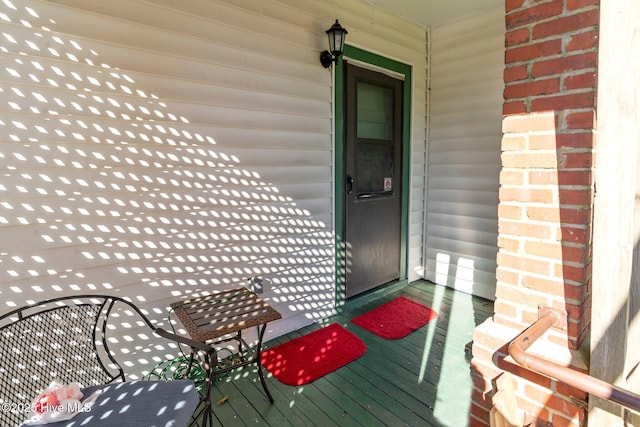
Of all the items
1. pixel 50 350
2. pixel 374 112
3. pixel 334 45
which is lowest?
pixel 50 350

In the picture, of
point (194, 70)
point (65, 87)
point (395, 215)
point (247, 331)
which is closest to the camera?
point (65, 87)

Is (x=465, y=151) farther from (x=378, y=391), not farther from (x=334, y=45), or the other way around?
(x=378, y=391)

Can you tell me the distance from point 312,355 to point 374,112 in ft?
7.73

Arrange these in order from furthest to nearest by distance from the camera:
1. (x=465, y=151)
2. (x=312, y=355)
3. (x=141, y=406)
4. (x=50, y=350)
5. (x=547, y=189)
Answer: (x=465, y=151) → (x=312, y=355) → (x=50, y=350) → (x=141, y=406) → (x=547, y=189)

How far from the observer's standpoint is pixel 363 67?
10.9 ft

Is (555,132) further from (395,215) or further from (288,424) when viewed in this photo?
(395,215)

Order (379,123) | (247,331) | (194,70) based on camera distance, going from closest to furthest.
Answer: (194,70) < (247,331) < (379,123)

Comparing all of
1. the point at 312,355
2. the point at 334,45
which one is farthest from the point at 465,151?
the point at 312,355

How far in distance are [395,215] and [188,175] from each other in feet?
7.55

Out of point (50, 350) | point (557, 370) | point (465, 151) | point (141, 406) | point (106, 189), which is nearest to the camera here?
point (557, 370)

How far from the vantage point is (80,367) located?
6.23 ft

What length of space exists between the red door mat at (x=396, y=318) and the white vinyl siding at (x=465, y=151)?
0.76m

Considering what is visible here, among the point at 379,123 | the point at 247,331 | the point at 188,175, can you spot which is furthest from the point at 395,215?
the point at 188,175

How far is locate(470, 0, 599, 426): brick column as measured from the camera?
1.17m
